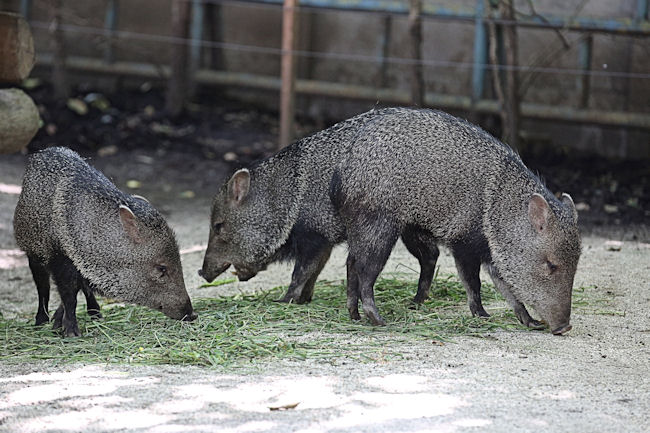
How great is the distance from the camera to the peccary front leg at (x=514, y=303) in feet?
17.0

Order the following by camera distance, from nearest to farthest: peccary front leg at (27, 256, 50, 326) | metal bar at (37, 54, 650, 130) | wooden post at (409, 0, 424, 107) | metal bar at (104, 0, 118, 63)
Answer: peccary front leg at (27, 256, 50, 326), wooden post at (409, 0, 424, 107), metal bar at (37, 54, 650, 130), metal bar at (104, 0, 118, 63)

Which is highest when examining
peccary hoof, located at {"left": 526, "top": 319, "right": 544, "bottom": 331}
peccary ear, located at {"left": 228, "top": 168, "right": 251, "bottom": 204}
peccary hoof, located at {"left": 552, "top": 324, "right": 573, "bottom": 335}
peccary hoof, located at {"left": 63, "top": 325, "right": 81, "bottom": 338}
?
peccary ear, located at {"left": 228, "top": 168, "right": 251, "bottom": 204}

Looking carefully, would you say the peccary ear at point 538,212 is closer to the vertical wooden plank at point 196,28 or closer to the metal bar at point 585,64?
the metal bar at point 585,64

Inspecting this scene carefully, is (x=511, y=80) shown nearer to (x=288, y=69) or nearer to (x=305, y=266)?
(x=288, y=69)

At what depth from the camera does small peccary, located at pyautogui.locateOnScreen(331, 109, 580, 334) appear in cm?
504

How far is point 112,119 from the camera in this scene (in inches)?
438

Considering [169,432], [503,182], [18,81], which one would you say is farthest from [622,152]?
[169,432]

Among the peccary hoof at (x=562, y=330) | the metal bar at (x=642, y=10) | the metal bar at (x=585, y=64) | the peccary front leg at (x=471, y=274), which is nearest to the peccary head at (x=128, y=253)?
the peccary front leg at (x=471, y=274)

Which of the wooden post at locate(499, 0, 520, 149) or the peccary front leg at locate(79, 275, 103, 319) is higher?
the wooden post at locate(499, 0, 520, 149)

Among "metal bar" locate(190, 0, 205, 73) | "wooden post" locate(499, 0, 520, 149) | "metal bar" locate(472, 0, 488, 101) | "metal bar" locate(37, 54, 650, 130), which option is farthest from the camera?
"metal bar" locate(190, 0, 205, 73)

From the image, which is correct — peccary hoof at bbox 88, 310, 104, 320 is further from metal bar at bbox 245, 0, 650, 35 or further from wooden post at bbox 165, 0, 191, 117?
wooden post at bbox 165, 0, 191, 117

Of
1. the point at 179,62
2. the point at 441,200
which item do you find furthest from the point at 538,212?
the point at 179,62

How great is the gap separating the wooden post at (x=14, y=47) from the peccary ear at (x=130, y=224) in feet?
6.20

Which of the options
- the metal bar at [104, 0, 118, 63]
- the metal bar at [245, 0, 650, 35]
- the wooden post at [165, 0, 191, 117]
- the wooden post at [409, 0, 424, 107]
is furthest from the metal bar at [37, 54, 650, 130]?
the metal bar at [245, 0, 650, 35]
